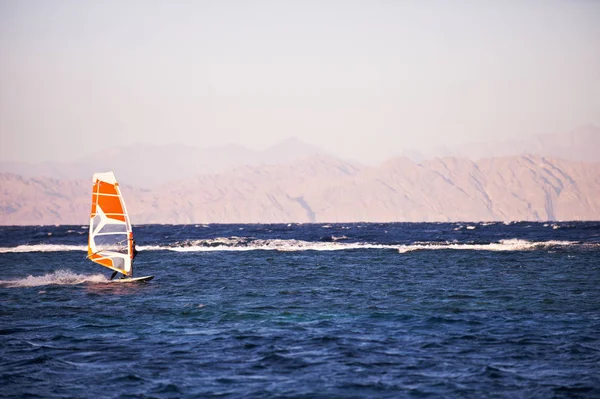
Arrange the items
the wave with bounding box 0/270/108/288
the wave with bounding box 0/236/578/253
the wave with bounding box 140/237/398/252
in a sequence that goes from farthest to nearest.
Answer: the wave with bounding box 140/237/398/252
the wave with bounding box 0/236/578/253
the wave with bounding box 0/270/108/288

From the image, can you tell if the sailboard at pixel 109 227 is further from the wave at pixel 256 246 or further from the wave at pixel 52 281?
the wave at pixel 256 246

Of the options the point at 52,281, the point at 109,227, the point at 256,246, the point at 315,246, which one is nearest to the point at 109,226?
the point at 109,227

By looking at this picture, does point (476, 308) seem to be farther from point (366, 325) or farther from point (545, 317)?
point (366, 325)

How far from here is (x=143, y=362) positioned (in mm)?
18359

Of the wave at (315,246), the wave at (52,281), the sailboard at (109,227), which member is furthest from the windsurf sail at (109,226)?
the wave at (315,246)

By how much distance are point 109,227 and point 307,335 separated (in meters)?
20.4

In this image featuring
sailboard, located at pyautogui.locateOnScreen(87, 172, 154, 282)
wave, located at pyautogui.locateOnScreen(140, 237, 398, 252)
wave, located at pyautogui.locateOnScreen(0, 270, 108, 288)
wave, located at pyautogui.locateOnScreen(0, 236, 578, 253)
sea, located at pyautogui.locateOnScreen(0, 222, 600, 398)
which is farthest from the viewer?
wave, located at pyautogui.locateOnScreen(140, 237, 398, 252)

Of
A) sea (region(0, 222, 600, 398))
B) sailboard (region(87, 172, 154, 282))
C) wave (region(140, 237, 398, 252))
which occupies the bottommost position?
sea (region(0, 222, 600, 398))

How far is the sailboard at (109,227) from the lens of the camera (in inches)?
1515

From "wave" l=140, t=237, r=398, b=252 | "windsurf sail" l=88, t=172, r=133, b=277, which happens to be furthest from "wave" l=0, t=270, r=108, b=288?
"wave" l=140, t=237, r=398, b=252

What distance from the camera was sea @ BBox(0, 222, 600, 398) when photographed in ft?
53.1

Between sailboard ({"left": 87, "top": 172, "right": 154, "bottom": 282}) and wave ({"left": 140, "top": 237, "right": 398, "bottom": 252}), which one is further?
wave ({"left": 140, "top": 237, "right": 398, "bottom": 252})

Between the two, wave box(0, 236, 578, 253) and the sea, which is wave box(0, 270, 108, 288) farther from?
wave box(0, 236, 578, 253)

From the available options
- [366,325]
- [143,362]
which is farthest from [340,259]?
[143,362]
